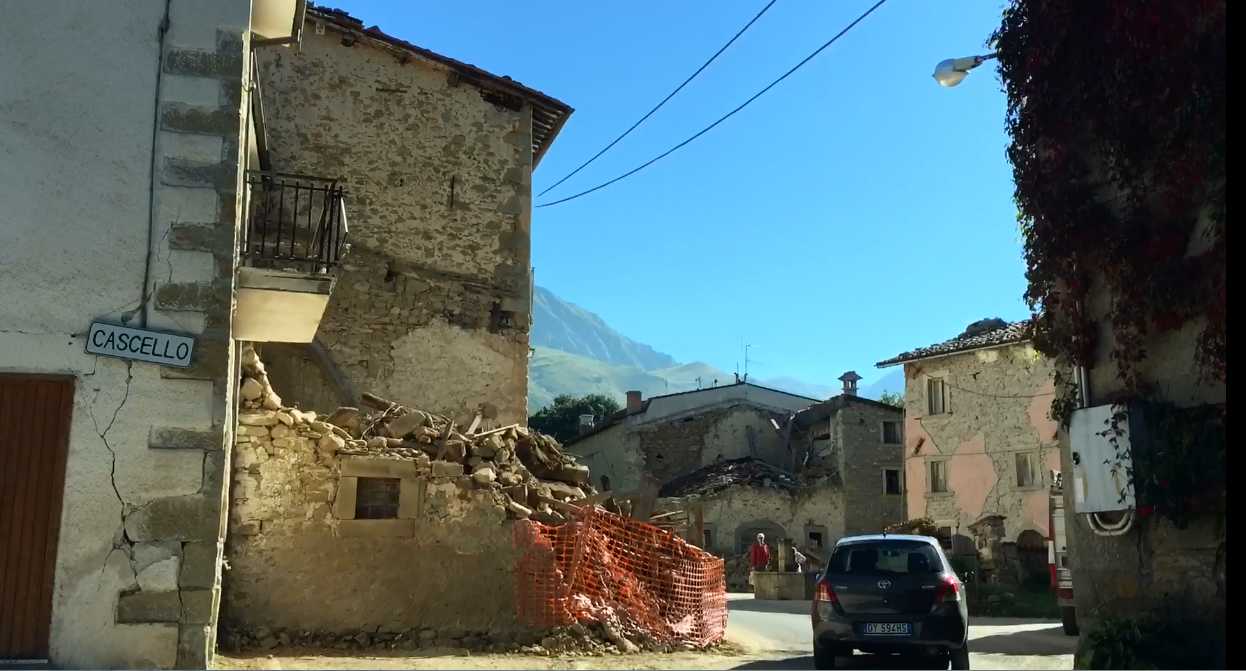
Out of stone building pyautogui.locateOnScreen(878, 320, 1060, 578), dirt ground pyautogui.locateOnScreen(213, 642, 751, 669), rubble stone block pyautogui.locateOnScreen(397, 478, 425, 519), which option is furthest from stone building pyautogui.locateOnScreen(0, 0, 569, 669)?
stone building pyautogui.locateOnScreen(878, 320, 1060, 578)

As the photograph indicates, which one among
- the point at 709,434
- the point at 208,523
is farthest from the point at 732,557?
the point at 208,523

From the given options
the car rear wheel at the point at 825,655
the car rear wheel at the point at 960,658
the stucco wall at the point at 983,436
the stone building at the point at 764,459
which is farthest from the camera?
the stone building at the point at 764,459

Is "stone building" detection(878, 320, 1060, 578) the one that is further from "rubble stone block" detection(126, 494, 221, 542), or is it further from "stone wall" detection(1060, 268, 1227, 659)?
"rubble stone block" detection(126, 494, 221, 542)

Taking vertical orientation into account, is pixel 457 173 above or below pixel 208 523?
above

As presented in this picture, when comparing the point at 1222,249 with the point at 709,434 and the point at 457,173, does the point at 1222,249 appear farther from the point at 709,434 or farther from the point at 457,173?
the point at 709,434

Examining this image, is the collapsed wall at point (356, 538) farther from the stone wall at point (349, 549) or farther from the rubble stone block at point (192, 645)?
the rubble stone block at point (192, 645)

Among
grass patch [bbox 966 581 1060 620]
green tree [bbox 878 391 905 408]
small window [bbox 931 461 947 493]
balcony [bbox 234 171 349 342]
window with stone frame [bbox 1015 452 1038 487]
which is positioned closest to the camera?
balcony [bbox 234 171 349 342]

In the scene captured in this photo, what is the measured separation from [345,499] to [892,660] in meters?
6.23

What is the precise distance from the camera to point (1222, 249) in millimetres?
8344

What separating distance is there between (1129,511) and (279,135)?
12.2 metres

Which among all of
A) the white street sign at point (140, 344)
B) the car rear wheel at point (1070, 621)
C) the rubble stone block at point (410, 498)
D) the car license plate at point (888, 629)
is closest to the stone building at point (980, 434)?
the car rear wheel at point (1070, 621)

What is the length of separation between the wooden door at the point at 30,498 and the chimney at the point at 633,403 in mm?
32665

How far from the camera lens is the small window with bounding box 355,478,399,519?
10875 mm

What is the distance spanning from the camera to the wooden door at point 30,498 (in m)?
7.32
